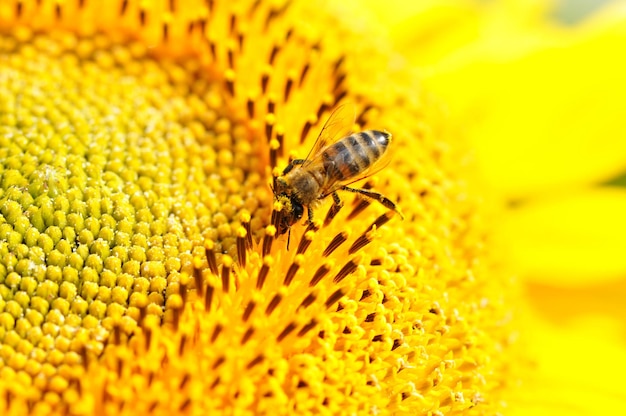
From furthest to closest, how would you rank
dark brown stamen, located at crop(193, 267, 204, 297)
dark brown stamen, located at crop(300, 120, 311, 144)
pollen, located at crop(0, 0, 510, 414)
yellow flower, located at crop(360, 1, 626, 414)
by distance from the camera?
yellow flower, located at crop(360, 1, 626, 414) < dark brown stamen, located at crop(300, 120, 311, 144) < dark brown stamen, located at crop(193, 267, 204, 297) < pollen, located at crop(0, 0, 510, 414)

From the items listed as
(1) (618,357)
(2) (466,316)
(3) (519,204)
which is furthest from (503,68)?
(2) (466,316)

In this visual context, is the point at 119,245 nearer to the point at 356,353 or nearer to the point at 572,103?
the point at 356,353

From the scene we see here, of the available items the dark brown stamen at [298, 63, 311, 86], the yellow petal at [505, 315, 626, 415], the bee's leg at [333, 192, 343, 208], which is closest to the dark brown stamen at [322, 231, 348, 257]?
the bee's leg at [333, 192, 343, 208]

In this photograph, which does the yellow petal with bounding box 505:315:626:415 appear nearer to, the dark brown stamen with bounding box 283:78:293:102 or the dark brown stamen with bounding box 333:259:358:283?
the dark brown stamen with bounding box 333:259:358:283

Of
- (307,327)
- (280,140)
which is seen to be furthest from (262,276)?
(280,140)

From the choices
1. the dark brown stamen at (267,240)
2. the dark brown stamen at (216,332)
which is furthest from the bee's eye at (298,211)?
the dark brown stamen at (216,332)

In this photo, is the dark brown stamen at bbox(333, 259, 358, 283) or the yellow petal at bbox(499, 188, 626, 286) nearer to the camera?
the dark brown stamen at bbox(333, 259, 358, 283)

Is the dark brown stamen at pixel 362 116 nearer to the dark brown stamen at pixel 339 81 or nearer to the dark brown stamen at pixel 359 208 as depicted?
the dark brown stamen at pixel 339 81
